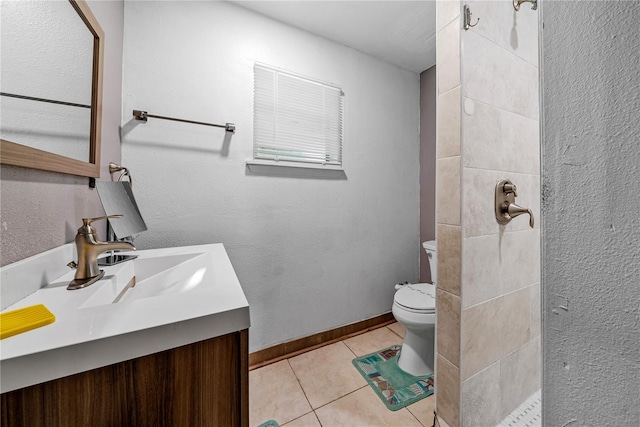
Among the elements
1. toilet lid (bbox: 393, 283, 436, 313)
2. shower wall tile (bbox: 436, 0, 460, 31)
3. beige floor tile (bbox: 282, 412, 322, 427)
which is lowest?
beige floor tile (bbox: 282, 412, 322, 427)

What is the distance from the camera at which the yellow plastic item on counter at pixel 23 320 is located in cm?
41

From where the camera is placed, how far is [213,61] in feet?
4.66

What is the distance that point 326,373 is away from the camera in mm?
1474

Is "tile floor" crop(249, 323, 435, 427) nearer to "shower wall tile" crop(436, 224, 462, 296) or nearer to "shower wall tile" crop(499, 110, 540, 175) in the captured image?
"shower wall tile" crop(436, 224, 462, 296)

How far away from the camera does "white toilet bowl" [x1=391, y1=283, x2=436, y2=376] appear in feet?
4.55

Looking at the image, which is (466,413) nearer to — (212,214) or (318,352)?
(318,352)

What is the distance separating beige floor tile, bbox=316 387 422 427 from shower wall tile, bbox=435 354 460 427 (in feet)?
0.69

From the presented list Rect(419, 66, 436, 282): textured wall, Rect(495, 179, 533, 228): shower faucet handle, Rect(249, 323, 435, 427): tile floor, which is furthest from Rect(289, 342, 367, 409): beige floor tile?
Rect(495, 179, 533, 228): shower faucet handle

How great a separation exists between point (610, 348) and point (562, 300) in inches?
2.1

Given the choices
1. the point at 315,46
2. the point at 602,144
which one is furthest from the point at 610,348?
the point at 315,46

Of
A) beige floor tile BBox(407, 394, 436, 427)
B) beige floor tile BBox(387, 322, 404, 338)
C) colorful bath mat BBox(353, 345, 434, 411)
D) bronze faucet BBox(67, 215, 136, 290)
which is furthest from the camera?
beige floor tile BBox(387, 322, 404, 338)

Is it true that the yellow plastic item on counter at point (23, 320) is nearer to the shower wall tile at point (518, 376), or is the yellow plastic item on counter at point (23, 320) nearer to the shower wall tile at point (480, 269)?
the shower wall tile at point (480, 269)

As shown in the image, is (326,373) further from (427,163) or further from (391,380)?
(427,163)

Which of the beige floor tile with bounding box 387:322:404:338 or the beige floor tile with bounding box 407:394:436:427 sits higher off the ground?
the beige floor tile with bounding box 387:322:404:338
